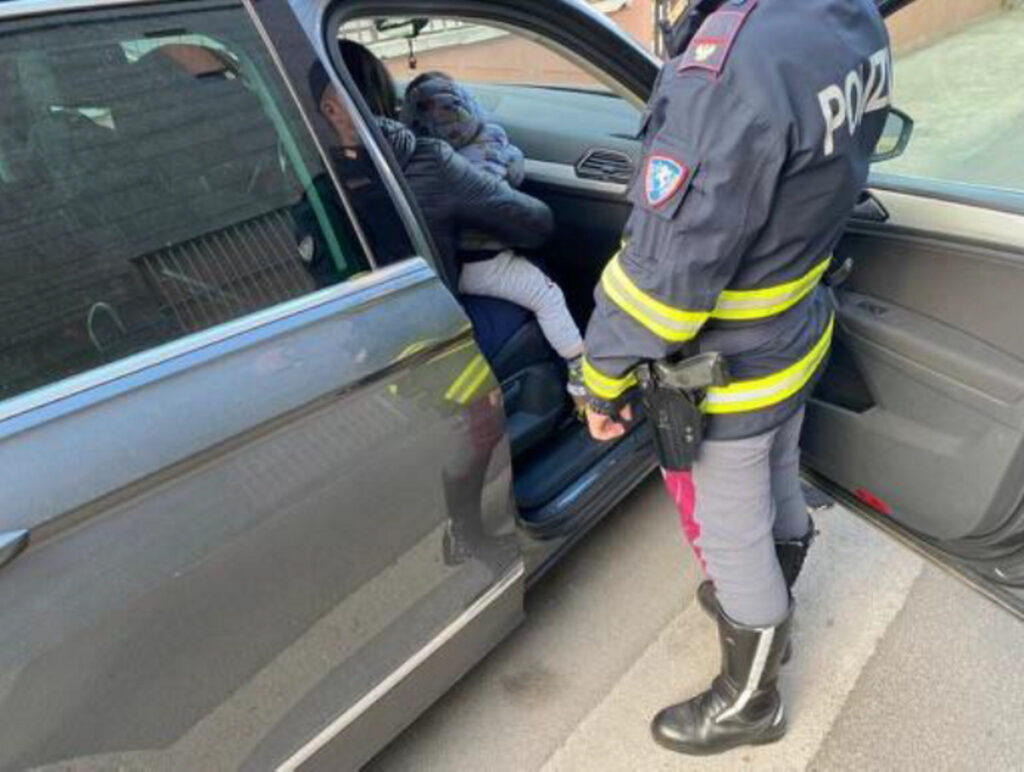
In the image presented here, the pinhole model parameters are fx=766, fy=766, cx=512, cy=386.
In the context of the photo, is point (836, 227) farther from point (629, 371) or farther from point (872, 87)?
point (629, 371)

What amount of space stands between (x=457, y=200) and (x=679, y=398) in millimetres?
924

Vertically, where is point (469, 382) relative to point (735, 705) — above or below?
above

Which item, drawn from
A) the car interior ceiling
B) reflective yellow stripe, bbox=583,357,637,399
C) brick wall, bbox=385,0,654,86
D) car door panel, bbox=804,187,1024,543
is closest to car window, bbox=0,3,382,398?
reflective yellow stripe, bbox=583,357,637,399

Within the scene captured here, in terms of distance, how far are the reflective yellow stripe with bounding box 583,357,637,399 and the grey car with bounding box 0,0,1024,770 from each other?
22cm

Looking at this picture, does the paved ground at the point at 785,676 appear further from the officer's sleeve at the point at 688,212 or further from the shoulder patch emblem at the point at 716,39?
the shoulder patch emblem at the point at 716,39

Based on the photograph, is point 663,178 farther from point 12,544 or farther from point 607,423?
point 12,544

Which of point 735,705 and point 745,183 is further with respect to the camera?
point 735,705

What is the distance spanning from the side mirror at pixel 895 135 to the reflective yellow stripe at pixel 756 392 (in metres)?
0.55

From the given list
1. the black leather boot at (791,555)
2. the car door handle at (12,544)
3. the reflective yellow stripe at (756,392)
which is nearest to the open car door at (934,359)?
the black leather boot at (791,555)

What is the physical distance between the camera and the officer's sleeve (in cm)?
106

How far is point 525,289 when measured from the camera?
2.26 metres

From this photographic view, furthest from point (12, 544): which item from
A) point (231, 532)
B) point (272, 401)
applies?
point (272, 401)

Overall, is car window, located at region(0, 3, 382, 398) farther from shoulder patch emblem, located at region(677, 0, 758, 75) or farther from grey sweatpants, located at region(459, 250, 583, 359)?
grey sweatpants, located at region(459, 250, 583, 359)

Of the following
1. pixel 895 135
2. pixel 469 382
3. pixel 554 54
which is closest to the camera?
pixel 469 382
